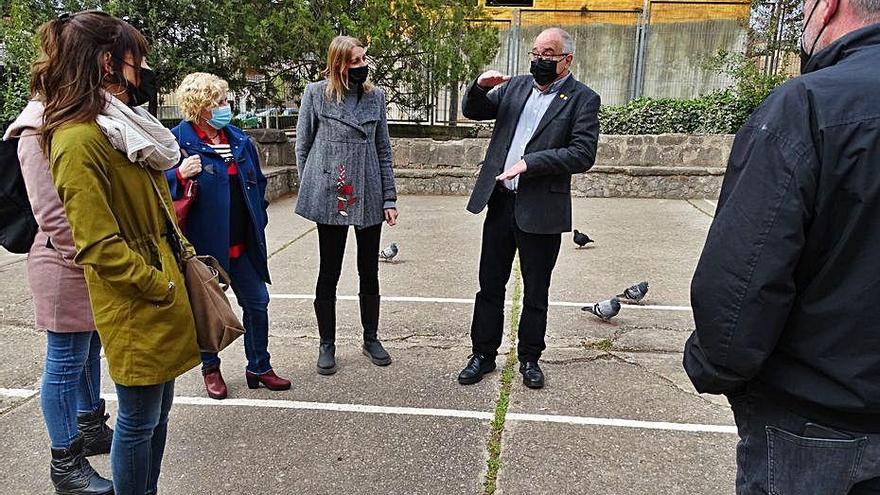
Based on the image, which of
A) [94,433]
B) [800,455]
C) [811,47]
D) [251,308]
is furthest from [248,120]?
[800,455]

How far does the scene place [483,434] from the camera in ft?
10.3

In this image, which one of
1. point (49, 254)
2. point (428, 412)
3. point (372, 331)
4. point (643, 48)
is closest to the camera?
point (49, 254)

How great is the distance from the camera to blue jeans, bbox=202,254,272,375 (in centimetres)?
339

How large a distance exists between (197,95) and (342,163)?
913mm

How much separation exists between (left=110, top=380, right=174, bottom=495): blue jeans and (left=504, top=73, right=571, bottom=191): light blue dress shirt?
213 centimetres

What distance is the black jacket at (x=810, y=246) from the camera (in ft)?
4.37

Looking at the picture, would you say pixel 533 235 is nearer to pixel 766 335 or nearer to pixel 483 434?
pixel 483 434

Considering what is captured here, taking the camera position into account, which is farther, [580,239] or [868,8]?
[580,239]

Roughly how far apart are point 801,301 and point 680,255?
229 inches

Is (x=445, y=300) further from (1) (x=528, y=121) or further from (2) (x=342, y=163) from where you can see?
(1) (x=528, y=121)

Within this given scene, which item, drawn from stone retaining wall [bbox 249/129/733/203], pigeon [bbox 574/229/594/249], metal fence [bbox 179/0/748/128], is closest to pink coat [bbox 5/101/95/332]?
pigeon [bbox 574/229/594/249]

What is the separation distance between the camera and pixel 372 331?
4.04 metres

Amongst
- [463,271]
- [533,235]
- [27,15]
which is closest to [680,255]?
[463,271]

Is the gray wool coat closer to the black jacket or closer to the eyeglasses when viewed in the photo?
the eyeglasses
